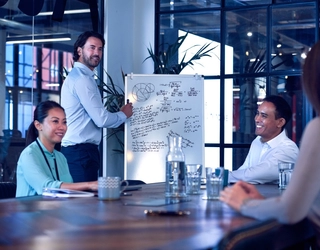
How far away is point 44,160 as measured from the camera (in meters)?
3.01

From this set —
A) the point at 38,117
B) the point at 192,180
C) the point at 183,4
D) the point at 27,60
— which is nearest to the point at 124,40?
the point at 183,4

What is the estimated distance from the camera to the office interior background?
20.1ft

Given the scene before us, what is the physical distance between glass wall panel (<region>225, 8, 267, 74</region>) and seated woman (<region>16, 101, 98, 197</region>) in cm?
368

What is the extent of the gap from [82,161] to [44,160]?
167 centimetres

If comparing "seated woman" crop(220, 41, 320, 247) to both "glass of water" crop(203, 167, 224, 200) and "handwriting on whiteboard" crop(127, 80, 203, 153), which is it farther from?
"handwriting on whiteboard" crop(127, 80, 203, 153)

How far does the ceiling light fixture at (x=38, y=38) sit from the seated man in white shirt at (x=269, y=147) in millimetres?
2516

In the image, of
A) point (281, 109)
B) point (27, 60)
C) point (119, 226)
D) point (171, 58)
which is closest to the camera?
point (119, 226)

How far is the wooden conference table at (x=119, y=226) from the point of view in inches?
55.0

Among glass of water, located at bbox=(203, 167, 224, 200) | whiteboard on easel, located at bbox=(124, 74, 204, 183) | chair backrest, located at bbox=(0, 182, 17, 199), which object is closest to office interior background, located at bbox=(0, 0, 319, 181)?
whiteboard on easel, located at bbox=(124, 74, 204, 183)

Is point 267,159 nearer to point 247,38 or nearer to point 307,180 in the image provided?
point 307,180

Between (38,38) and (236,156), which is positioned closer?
(38,38)

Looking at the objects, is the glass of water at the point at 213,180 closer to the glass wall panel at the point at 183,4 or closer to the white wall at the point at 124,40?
the white wall at the point at 124,40

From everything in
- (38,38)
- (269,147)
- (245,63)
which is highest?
(38,38)

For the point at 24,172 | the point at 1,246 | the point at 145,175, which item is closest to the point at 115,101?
the point at 145,175
